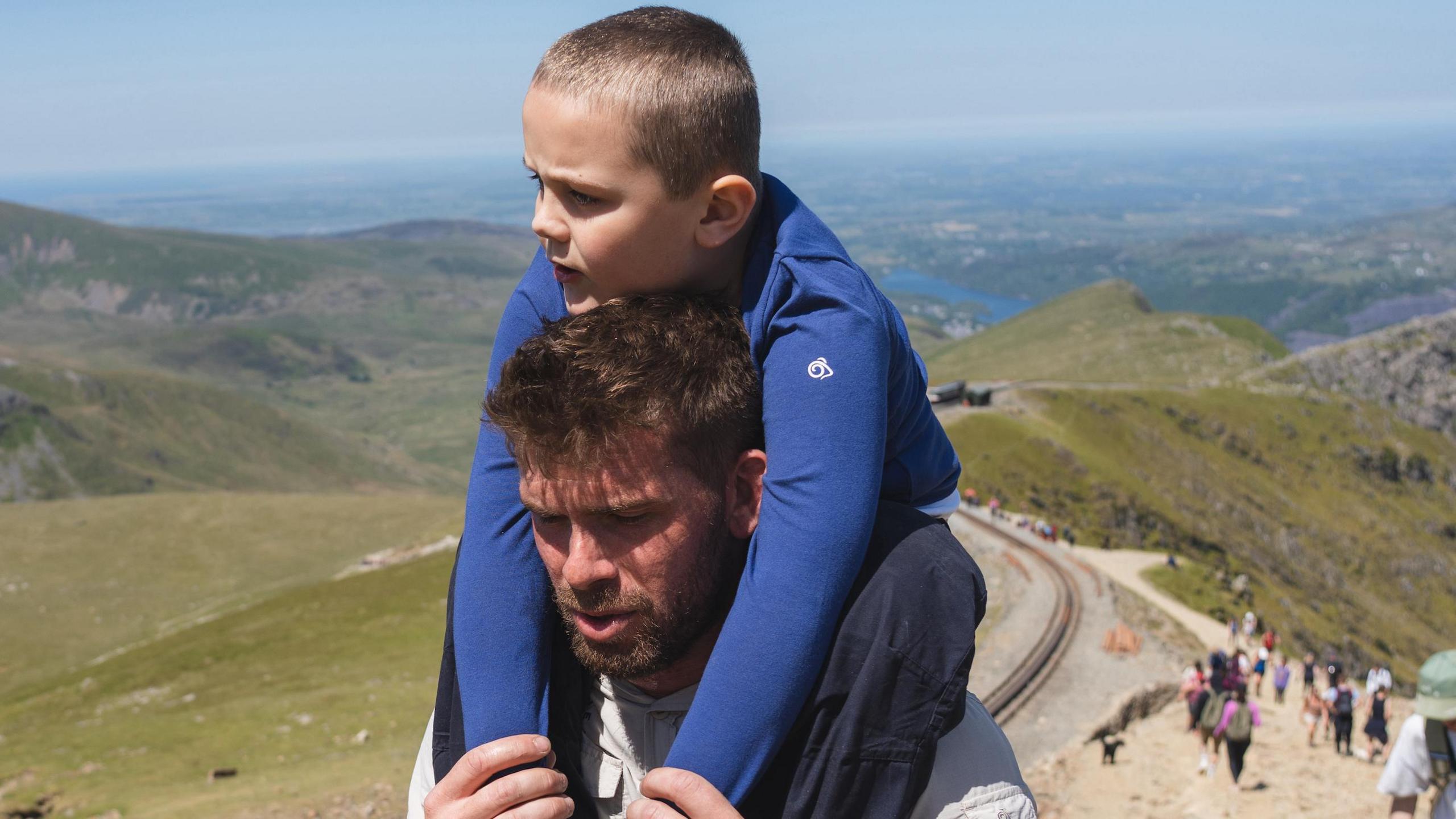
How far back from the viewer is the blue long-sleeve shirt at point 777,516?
3.10 metres

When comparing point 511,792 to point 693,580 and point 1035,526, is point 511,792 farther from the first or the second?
point 1035,526

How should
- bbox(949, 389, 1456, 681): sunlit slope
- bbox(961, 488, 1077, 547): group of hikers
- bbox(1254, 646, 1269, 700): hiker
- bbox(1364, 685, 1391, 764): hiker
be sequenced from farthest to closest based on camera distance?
bbox(949, 389, 1456, 681): sunlit slope
bbox(961, 488, 1077, 547): group of hikers
bbox(1254, 646, 1269, 700): hiker
bbox(1364, 685, 1391, 764): hiker

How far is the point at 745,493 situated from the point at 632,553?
45 cm

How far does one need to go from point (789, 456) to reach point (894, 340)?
2.20ft

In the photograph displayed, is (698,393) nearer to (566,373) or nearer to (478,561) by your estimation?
(566,373)

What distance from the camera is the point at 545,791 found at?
3.29 metres

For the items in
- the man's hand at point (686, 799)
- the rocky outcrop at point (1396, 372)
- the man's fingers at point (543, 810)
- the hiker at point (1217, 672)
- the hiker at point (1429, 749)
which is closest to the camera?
the man's hand at point (686, 799)

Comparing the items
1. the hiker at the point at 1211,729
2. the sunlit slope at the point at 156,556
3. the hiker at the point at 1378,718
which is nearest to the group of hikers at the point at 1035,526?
the hiker at the point at 1211,729

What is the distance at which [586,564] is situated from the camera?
10.7 feet

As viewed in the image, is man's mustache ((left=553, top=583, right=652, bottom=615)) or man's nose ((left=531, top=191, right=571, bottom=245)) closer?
man's mustache ((left=553, top=583, right=652, bottom=615))

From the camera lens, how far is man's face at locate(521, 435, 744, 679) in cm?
324

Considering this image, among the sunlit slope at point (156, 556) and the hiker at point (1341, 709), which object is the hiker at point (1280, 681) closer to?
the hiker at point (1341, 709)

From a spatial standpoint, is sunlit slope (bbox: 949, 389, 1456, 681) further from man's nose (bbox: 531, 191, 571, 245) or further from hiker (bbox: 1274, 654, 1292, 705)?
man's nose (bbox: 531, 191, 571, 245)

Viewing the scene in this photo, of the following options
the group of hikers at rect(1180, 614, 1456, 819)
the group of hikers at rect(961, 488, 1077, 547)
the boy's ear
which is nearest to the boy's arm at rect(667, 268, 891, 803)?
the boy's ear
